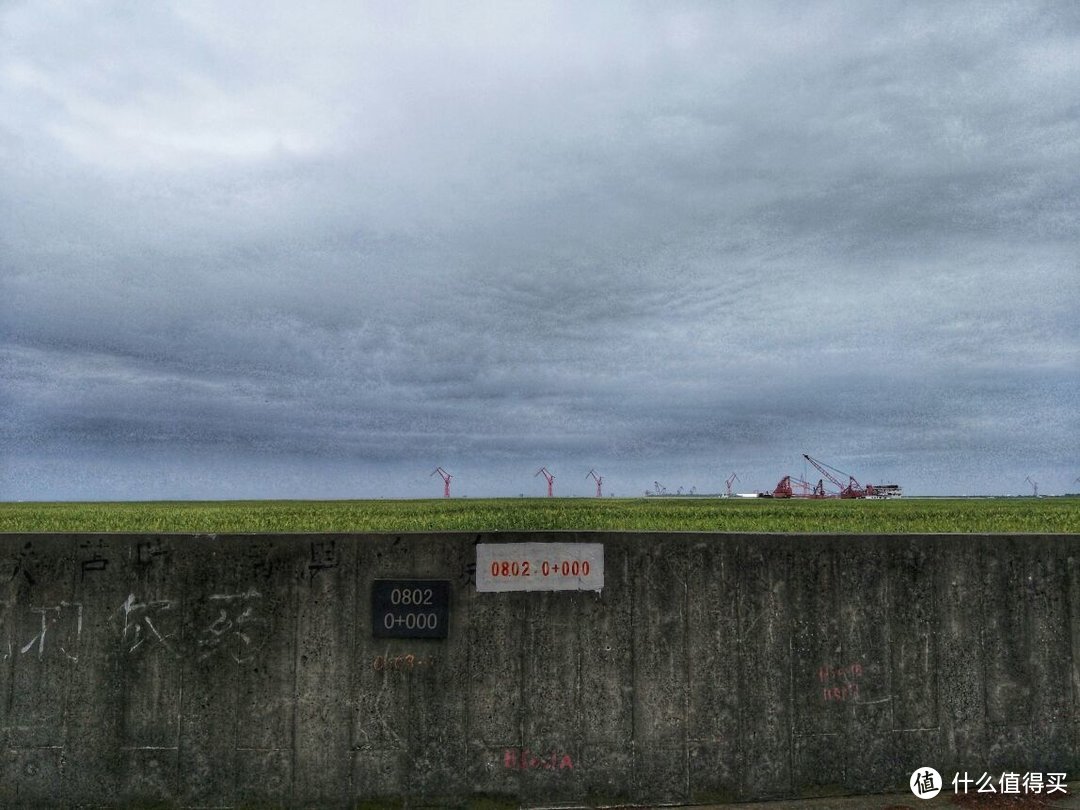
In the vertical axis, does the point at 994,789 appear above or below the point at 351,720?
below

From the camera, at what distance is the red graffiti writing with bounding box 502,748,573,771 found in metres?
8.87

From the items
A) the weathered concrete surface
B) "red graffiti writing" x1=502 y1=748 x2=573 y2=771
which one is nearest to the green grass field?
the weathered concrete surface

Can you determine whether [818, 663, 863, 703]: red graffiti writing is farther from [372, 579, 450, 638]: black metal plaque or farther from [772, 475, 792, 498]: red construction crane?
[772, 475, 792, 498]: red construction crane

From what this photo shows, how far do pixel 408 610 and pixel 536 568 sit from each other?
1600 mm

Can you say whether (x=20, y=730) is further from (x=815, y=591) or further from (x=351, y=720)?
(x=815, y=591)

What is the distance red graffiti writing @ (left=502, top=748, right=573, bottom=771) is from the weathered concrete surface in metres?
0.02

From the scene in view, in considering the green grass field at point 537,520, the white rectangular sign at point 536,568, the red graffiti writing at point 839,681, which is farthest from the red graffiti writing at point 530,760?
the red graffiti writing at point 839,681

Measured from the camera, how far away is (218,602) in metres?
8.98

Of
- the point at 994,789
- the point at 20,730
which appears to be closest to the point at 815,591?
the point at 994,789

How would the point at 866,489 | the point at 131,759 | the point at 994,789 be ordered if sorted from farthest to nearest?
the point at 866,489, the point at 994,789, the point at 131,759

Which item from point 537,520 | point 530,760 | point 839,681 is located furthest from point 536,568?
point 839,681

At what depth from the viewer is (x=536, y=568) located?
29.9ft

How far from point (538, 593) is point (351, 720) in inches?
103

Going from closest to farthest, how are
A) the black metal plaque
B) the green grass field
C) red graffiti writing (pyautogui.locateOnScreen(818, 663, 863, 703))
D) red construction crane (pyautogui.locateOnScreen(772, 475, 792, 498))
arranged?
the black metal plaque
red graffiti writing (pyautogui.locateOnScreen(818, 663, 863, 703))
the green grass field
red construction crane (pyautogui.locateOnScreen(772, 475, 792, 498))
